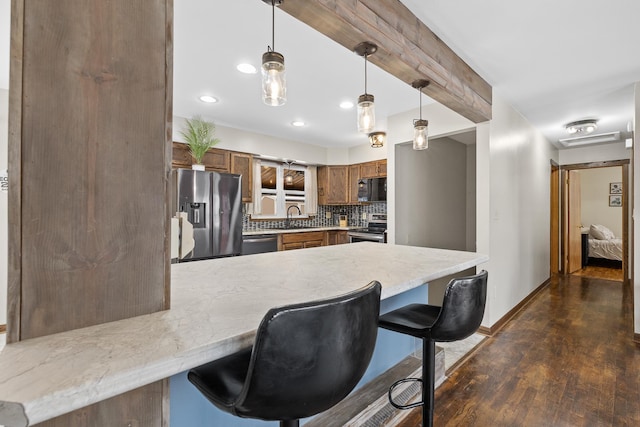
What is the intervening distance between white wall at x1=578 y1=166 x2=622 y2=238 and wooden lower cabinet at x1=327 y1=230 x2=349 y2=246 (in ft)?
18.8

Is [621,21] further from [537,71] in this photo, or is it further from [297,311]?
[297,311]

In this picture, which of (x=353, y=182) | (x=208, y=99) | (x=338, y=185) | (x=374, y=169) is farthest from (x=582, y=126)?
(x=208, y=99)

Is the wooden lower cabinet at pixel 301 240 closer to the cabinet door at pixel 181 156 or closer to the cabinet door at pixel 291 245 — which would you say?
the cabinet door at pixel 291 245

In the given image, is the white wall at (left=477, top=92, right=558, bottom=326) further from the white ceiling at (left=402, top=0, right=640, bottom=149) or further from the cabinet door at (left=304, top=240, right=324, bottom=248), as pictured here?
the cabinet door at (left=304, top=240, right=324, bottom=248)

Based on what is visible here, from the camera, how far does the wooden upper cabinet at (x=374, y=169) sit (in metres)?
4.98

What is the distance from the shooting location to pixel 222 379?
842 mm

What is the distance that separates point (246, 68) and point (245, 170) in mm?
2168

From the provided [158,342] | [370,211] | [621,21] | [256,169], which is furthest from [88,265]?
[370,211]

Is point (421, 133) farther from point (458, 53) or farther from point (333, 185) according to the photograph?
point (333, 185)

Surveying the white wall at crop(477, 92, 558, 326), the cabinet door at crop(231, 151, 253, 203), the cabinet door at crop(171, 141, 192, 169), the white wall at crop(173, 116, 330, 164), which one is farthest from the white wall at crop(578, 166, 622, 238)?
the cabinet door at crop(171, 141, 192, 169)

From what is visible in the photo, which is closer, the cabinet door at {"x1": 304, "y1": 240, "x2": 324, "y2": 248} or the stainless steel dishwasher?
the stainless steel dishwasher

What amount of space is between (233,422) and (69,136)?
1.07 metres

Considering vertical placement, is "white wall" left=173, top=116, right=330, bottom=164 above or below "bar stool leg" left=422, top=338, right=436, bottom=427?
above

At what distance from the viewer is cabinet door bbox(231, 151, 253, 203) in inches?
174
